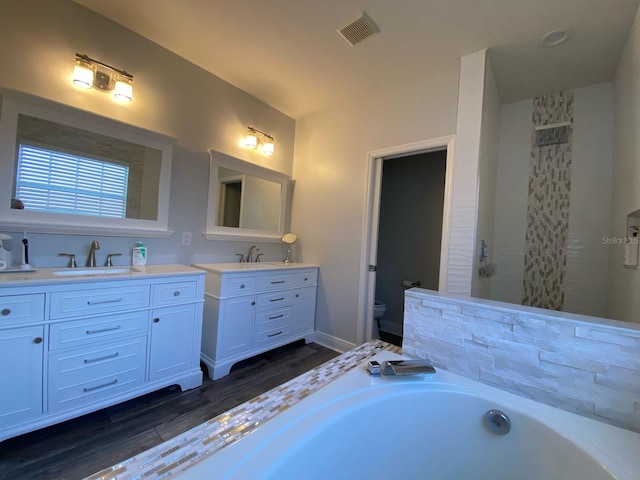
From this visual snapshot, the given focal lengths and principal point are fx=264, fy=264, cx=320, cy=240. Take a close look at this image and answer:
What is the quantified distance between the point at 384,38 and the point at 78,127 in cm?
215

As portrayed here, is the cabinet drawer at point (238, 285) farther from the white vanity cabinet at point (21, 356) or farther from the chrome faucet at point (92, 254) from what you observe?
the white vanity cabinet at point (21, 356)

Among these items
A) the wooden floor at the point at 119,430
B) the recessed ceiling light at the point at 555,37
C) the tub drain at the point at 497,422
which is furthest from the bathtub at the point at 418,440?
the recessed ceiling light at the point at 555,37

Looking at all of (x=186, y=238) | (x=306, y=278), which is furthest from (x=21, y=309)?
(x=306, y=278)

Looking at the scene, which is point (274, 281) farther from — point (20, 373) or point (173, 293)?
point (20, 373)

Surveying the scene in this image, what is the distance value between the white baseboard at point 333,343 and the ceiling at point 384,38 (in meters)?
2.45

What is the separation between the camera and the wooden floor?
124 cm

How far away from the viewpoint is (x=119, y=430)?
1.48 m

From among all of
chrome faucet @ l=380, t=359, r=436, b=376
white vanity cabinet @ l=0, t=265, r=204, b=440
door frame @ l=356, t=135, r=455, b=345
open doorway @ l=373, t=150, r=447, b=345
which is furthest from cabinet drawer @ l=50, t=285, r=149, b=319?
open doorway @ l=373, t=150, r=447, b=345

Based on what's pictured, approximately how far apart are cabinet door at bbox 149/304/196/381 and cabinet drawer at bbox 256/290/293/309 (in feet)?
1.92

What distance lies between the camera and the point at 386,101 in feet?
8.02

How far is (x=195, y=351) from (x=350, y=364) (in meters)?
1.25

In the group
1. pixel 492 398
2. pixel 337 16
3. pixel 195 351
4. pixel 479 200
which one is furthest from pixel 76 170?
pixel 479 200

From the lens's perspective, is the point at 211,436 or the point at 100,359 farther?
the point at 100,359

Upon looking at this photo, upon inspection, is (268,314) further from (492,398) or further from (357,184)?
(492,398)
